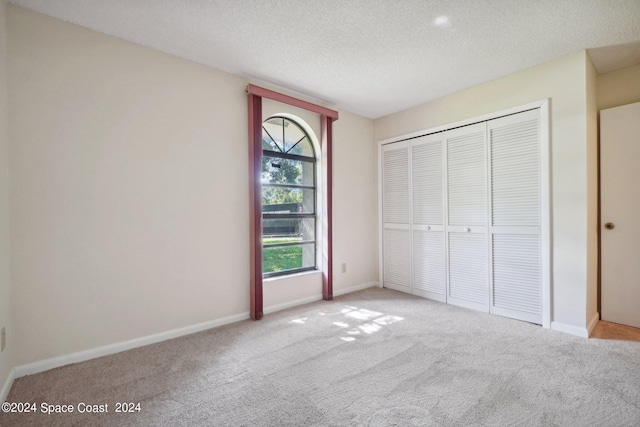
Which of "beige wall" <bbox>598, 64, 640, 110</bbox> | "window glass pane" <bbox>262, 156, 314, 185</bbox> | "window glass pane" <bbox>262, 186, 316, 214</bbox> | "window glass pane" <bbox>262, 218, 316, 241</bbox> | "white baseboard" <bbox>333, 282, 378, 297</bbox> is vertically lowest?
"white baseboard" <bbox>333, 282, 378, 297</bbox>

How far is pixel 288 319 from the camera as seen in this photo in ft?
9.98

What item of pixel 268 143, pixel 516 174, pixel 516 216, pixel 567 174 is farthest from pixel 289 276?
pixel 567 174

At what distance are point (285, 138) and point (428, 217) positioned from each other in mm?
2075

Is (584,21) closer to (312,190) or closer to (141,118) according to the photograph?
(312,190)

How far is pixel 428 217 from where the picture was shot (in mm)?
3736

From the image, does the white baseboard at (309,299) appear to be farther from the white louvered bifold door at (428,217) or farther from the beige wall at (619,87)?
the beige wall at (619,87)

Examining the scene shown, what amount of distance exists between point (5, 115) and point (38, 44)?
573mm

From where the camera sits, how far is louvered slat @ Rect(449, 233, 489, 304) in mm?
3229

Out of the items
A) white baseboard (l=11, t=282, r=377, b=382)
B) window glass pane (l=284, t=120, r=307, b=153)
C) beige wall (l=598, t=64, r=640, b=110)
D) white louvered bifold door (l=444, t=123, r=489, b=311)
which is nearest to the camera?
white baseboard (l=11, t=282, r=377, b=382)

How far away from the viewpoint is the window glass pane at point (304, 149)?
371cm

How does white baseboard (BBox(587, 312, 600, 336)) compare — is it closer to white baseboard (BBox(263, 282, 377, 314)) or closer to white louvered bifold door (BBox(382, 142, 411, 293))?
white louvered bifold door (BBox(382, 142, 411, 293))

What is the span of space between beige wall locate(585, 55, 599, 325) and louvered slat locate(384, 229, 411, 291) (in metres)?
1.82

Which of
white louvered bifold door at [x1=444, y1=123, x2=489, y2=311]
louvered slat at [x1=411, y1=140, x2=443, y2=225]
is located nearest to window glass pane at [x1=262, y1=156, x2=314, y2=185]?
louvered slat at [x1=411, y1=140, x2=443, y2=225]

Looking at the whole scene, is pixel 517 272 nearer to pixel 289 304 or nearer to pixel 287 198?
pixel 289 304
